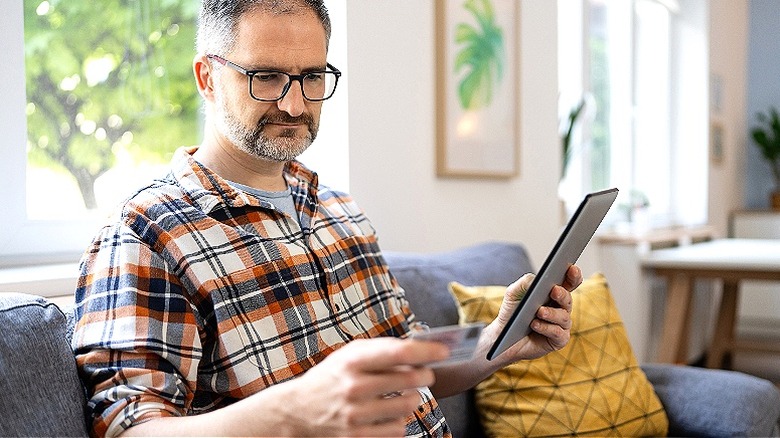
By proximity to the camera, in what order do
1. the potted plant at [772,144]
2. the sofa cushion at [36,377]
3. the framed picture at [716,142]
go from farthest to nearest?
the potted plant at [772,144] → the framed picture at [716,142] → the sofa cushion at [36,377]

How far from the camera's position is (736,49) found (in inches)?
230

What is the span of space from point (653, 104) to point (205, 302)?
A: 14.2 ft

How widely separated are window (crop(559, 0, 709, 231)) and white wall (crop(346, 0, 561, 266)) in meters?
1.38

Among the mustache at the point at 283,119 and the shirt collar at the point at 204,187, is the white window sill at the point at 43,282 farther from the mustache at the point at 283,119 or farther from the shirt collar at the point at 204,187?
the mustache at the point at 283,119

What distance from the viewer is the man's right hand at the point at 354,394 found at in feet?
2.62

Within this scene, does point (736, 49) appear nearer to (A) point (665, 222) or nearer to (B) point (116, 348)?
(A) point (665, 222)

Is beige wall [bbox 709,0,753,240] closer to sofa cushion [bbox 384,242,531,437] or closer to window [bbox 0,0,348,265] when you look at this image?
sofa cushion [bbox 384,242,531,437]

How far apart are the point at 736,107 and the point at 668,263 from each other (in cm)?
254

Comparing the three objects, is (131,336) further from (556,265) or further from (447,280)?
(447,280)

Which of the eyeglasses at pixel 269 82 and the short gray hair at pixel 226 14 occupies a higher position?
the short gray hair at pixel 226 14

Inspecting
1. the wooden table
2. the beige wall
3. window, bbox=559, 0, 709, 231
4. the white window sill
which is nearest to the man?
the white window sill

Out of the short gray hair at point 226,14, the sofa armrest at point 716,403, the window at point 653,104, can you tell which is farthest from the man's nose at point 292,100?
the window at point 653,104

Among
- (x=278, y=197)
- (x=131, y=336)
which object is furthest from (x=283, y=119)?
(x=131, y=336)

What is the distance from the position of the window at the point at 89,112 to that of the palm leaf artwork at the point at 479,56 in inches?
23.6
